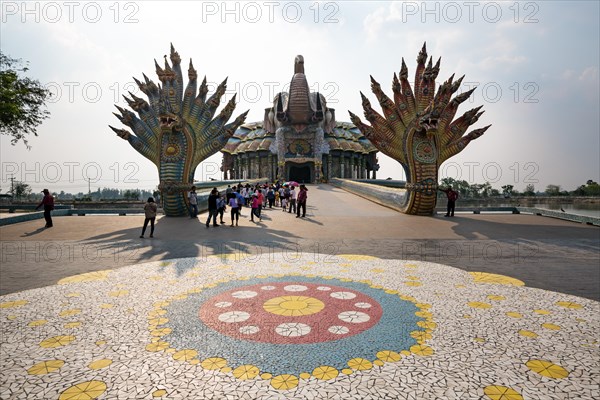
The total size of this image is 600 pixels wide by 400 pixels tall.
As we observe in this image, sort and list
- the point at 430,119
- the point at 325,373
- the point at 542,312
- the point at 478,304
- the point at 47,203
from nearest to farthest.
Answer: the point at 325,373 < the point at 542,312 < the point at 478,304 < the point at 47,203 < the point at 430,119

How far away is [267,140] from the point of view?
153ft

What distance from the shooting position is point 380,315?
4086mm

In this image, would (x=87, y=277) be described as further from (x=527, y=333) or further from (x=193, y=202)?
(x=193, y=202)

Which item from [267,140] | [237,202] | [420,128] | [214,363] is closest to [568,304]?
[214,363]

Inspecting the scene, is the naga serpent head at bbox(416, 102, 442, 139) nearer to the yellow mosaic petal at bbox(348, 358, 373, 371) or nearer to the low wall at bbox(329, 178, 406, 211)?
the low wall at bbox(329, 178, 406, 211)

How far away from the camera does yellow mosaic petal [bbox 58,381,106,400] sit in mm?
2479

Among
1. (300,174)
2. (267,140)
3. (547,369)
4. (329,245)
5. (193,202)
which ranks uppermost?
(267,140)

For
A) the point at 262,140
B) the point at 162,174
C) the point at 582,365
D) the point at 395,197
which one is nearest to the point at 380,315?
the point at 582,365

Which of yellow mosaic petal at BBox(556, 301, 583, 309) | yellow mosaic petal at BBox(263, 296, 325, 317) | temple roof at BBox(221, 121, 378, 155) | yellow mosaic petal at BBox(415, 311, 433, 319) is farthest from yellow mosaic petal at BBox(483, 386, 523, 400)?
temple roof at BBox(221, 121, 378, 155)

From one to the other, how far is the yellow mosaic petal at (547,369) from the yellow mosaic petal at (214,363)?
2.85 meters

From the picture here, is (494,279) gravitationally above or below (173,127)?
below

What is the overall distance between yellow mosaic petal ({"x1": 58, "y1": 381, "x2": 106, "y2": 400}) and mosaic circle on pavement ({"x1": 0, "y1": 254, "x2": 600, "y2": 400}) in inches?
0.5

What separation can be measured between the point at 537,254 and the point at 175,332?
8549 millimetres

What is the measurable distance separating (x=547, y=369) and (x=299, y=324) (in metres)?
2.44
